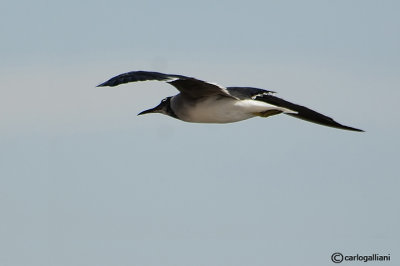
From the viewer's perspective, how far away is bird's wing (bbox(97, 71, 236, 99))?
21609 mm

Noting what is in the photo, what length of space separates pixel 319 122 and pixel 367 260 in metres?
3.84

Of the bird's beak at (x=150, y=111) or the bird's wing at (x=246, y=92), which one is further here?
the bird's beak at (x=150, y=111)

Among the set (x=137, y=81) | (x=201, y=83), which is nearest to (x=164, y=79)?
(x=137, y=81)

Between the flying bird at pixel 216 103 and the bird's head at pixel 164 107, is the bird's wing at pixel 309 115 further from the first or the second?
the bird's head at pixel 164 107

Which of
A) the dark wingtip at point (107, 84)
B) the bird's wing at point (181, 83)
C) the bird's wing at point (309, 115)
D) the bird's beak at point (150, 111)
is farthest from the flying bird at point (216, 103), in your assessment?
the dark wingtip at point (107, 84)

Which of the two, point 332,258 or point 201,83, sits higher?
point 201,83

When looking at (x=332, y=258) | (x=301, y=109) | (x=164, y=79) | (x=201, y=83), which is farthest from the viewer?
(x=301, y=109)

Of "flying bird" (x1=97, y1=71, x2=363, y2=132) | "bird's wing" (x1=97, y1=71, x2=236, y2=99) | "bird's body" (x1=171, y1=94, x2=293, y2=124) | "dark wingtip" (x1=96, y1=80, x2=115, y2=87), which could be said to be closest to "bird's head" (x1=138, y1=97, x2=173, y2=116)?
"flying bird" (x1=97, y1=71, x2=363, y2=132)

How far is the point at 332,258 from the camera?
2491 centimetres

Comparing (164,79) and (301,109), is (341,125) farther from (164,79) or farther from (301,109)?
(164,79)

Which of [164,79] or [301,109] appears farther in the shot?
[301,109]

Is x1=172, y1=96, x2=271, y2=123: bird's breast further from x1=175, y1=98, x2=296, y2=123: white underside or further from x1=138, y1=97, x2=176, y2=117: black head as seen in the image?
x1=138, y1=97, x2=176, y2=117: black head

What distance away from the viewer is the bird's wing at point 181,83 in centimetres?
2161

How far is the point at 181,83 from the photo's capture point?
76.8ft
